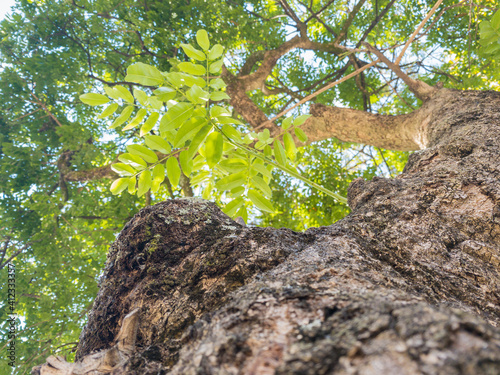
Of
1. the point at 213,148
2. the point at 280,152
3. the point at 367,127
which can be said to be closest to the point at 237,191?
the point at 280,152

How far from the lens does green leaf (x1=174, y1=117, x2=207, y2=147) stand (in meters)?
1.18

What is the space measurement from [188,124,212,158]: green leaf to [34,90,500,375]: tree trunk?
0.28 meters

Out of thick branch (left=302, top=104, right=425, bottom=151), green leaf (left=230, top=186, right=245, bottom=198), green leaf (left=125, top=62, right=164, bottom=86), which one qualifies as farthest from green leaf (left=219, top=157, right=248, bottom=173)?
thick branch (left=302, top=104, right=425, bottom=151)

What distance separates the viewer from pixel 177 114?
1204 mm

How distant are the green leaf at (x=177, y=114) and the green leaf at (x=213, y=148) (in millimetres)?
126

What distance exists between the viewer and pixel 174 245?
1.21 m

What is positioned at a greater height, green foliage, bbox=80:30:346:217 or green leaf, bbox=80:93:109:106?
green leaf, bbox=80:93:109:106

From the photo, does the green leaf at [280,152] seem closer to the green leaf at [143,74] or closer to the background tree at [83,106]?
the green leaf at [143,74]

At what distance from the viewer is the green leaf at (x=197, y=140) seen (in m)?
1.19

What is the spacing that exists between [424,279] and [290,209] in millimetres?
4013

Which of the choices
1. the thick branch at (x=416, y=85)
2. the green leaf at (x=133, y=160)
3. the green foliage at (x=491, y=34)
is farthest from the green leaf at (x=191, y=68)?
the thick branch at (x=416, y=85)

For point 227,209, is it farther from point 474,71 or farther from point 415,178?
point 474,71

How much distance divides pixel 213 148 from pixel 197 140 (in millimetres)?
74

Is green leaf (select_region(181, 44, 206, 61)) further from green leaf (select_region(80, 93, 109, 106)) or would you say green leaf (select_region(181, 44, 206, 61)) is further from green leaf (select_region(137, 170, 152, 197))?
green leaf (select_region(137, 170, 152, 197))
